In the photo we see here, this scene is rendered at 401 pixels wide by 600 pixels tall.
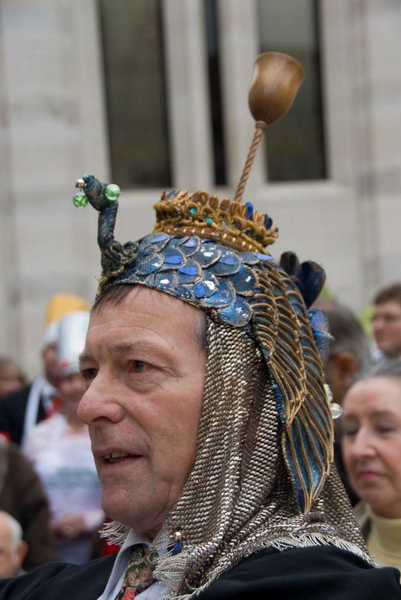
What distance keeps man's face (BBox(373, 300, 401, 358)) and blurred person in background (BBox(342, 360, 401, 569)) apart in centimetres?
232

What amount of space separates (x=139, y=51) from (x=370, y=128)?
2270 mm

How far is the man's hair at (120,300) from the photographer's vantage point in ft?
7.38

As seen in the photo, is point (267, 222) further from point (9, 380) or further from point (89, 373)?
point (9, 380)

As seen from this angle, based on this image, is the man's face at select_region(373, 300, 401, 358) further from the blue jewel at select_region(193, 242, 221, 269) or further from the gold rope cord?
the blue jewel at select_region(193, 242, 221, 269)

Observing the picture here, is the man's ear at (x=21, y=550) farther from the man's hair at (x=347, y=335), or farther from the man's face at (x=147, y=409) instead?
the man's face at (x=147, y=409)

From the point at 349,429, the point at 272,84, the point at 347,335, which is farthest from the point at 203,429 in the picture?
the point at 347,335

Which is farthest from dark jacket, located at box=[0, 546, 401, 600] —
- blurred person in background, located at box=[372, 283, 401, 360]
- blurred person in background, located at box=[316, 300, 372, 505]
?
blurred person in background, located at box=[372, 283, 401, 360]

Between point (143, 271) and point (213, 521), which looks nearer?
point (213, 521)

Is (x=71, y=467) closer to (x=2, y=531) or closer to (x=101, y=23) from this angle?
(x=2, y=531)

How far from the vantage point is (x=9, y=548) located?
4.09 metres

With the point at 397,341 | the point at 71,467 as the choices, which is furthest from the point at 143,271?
the point at 397,341

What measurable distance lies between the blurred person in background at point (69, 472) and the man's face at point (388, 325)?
165cm

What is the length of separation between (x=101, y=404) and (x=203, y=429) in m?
0.20

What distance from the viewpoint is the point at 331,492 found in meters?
2.38
